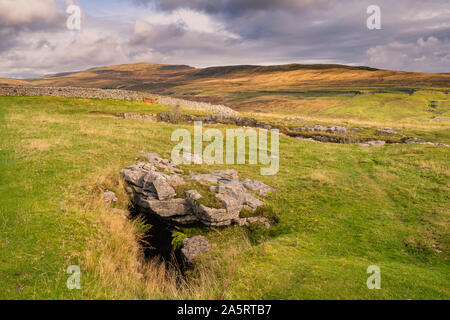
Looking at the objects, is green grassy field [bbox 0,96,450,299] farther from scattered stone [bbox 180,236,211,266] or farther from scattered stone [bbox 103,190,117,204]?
scattered stone [bbox 180,236,211,266]

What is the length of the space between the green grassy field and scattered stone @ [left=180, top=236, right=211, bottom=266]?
0.51 m

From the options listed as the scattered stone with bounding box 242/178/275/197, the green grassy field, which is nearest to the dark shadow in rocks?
the green grassy field

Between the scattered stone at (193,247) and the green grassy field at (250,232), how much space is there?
1.69ft

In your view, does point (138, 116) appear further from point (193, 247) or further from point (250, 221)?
point (193, 247)

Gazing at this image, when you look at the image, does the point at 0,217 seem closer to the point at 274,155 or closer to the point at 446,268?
the point at 446,268

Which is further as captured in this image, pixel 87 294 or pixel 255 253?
pixel 255 253

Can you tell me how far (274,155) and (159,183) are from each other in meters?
13.7

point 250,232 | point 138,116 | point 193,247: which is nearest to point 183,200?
point 193,247

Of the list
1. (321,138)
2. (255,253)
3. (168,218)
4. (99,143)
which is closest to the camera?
(255,253)

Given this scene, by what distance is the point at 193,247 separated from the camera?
12.1 m

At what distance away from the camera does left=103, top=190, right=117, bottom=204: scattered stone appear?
533 inches
